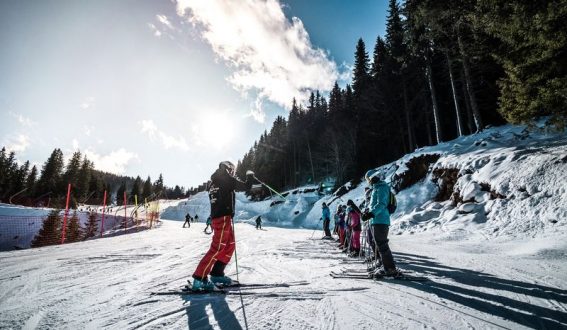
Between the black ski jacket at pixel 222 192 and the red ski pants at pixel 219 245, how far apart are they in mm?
124

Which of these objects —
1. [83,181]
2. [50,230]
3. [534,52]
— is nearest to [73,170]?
[83,181]

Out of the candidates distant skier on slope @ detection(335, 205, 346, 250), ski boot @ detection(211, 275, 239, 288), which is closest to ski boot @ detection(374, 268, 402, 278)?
ski boot @ detection(211, 275, 239, 288)

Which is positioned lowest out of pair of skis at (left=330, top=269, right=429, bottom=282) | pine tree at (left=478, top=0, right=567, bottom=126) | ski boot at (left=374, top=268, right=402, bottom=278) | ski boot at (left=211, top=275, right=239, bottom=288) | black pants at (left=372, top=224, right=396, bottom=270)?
pair of skis at (left=330, top=269, right=429, bottom=282)

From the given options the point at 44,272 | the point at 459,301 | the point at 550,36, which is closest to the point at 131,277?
the point at 44,272

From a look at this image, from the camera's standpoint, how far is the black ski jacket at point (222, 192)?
4.58m

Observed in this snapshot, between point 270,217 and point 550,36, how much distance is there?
127ft

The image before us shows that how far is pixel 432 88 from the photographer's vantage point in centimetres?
2377

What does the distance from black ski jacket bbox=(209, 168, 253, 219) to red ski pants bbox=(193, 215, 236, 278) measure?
0.12m

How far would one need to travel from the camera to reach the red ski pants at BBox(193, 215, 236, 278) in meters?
4.16

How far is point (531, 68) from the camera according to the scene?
10180 millimetres

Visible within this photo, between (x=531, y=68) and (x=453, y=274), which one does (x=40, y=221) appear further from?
(x=531, y=68)

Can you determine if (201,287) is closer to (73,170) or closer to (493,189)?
(493,189)

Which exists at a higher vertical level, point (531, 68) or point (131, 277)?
point (531, 68)

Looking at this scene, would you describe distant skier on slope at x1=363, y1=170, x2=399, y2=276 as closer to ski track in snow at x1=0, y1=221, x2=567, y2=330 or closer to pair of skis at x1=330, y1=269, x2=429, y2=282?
pair of skis at x1=330, y1=269, x2=429, y2=282
